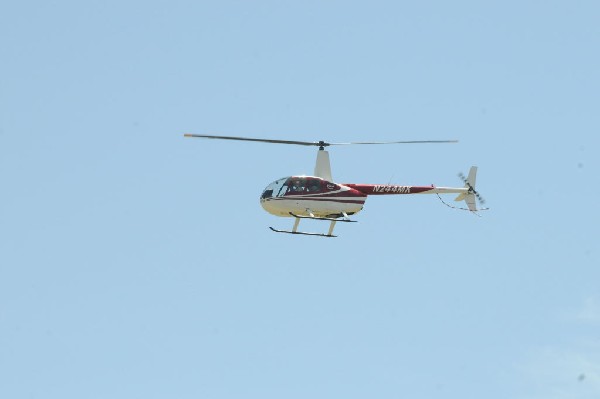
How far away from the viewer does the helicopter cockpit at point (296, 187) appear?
6775cm

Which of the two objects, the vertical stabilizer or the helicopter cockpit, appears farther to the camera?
the vertical stabilizer

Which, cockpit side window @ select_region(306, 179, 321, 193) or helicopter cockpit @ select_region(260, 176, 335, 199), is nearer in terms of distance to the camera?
→ helicopter cockpit @ select_region(260, 176, 335, 199)

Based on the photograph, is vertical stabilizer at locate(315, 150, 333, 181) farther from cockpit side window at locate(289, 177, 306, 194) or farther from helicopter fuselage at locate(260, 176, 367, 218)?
cockpit side window at locate(289, 177, 306, 194)

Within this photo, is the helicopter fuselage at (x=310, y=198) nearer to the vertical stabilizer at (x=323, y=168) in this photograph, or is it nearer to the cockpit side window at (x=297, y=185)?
the cockpit side window at (x=297, y=185)

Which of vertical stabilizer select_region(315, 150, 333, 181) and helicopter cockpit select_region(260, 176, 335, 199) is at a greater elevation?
vertical stabilizer select_region(315, 150, 333, 181)

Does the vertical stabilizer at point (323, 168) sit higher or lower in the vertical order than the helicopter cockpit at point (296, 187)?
higher

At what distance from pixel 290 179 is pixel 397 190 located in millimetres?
6947

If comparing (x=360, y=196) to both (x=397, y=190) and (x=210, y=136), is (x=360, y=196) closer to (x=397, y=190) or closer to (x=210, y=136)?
(x=397, y=190)

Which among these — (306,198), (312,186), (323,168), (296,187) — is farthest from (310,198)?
(323,168)

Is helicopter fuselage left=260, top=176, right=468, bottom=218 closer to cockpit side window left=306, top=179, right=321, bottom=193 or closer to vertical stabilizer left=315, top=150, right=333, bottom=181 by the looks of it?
cockpit side window left=306, top=179, right=321, bottom=193

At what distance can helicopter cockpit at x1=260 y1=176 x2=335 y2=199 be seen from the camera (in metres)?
67.8

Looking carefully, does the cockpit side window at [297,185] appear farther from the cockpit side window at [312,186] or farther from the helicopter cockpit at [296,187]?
the cockpit side window at [312,186]

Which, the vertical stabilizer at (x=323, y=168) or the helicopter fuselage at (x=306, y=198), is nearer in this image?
the helicopter fuselage at (x=306, y=198)

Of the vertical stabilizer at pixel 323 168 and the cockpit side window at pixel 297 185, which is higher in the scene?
the vertical stabilizer at pixel 323 168
